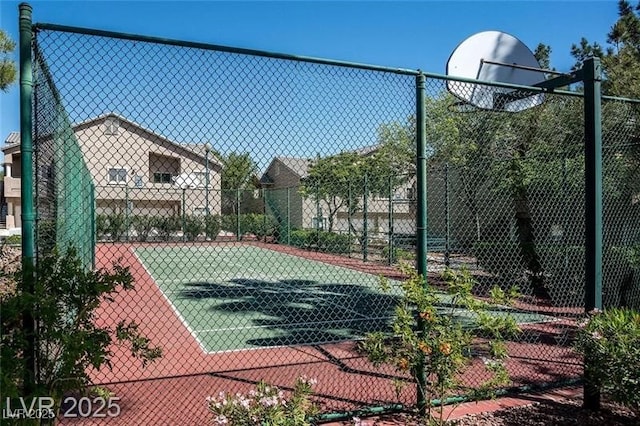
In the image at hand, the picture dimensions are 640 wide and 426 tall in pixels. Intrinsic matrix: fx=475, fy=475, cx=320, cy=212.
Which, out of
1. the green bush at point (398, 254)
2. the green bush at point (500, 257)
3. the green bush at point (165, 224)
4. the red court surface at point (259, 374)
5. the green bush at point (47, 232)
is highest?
the green bush at point (47, 232)

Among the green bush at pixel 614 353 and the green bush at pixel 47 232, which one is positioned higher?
the green bush at pixel 47 232

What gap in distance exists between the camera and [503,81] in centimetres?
457

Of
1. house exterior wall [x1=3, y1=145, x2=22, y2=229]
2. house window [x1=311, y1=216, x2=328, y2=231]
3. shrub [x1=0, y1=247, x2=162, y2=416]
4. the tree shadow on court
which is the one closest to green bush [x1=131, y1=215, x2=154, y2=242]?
house window [x1=311, y1=216, x2=328, y2=231]

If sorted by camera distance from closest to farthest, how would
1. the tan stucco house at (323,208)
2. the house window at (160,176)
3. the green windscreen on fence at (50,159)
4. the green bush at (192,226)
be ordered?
the green windscreen on fence at (50,159), the house window at (160,176), the tan stucco house at (323,208), the green bush at (192,226)

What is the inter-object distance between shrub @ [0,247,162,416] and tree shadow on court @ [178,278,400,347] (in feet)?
12.9

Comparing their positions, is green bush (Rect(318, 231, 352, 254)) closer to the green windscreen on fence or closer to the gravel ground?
the green windscreen on fence

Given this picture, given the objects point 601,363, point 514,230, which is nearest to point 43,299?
point 601,363

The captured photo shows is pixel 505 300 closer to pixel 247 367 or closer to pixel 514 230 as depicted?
pixel 247 367

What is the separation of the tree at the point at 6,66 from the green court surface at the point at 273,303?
15.5ft

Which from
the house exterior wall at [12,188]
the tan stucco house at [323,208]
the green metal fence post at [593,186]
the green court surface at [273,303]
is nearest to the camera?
the green metal fence post at [593,186]

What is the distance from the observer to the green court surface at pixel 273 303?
269 inches

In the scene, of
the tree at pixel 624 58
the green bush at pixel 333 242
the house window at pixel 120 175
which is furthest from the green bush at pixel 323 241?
the tree at pixel 624 58

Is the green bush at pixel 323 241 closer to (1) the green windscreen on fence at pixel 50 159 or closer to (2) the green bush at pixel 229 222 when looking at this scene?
(2) the green bush at pixel 229 222

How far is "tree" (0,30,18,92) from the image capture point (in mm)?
7820
